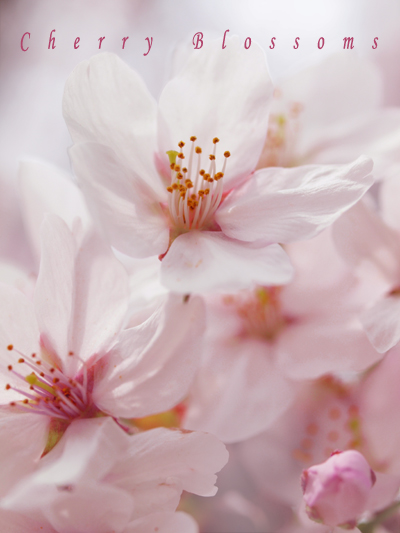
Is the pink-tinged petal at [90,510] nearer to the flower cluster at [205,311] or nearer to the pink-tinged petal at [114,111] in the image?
the flower cluster at [205,311]

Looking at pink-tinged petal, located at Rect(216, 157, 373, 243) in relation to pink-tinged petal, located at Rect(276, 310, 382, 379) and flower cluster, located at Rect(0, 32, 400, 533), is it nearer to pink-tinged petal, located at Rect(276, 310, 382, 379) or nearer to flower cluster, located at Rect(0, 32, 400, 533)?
flower cluster, located at Rect(0, 32, 400, 533)

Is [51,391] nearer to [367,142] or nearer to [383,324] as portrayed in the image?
[383,324]

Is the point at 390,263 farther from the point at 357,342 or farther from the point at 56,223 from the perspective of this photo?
the point at 56,223

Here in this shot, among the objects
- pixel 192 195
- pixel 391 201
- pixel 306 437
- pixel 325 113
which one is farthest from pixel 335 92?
pixel 306 437

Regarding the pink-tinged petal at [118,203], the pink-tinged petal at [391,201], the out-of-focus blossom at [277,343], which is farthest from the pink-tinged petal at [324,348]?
the pink-tinged petal at [118,203]

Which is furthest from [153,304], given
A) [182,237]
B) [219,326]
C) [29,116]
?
[29,116]

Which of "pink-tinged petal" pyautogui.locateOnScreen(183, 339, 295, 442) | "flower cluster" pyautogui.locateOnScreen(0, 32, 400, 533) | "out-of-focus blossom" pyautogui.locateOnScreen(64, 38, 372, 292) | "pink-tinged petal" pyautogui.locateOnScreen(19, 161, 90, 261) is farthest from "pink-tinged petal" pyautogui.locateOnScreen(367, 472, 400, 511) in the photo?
"pink-tinged petal" pyautogui.locateOnScreen(19, 161, 90, 261)
